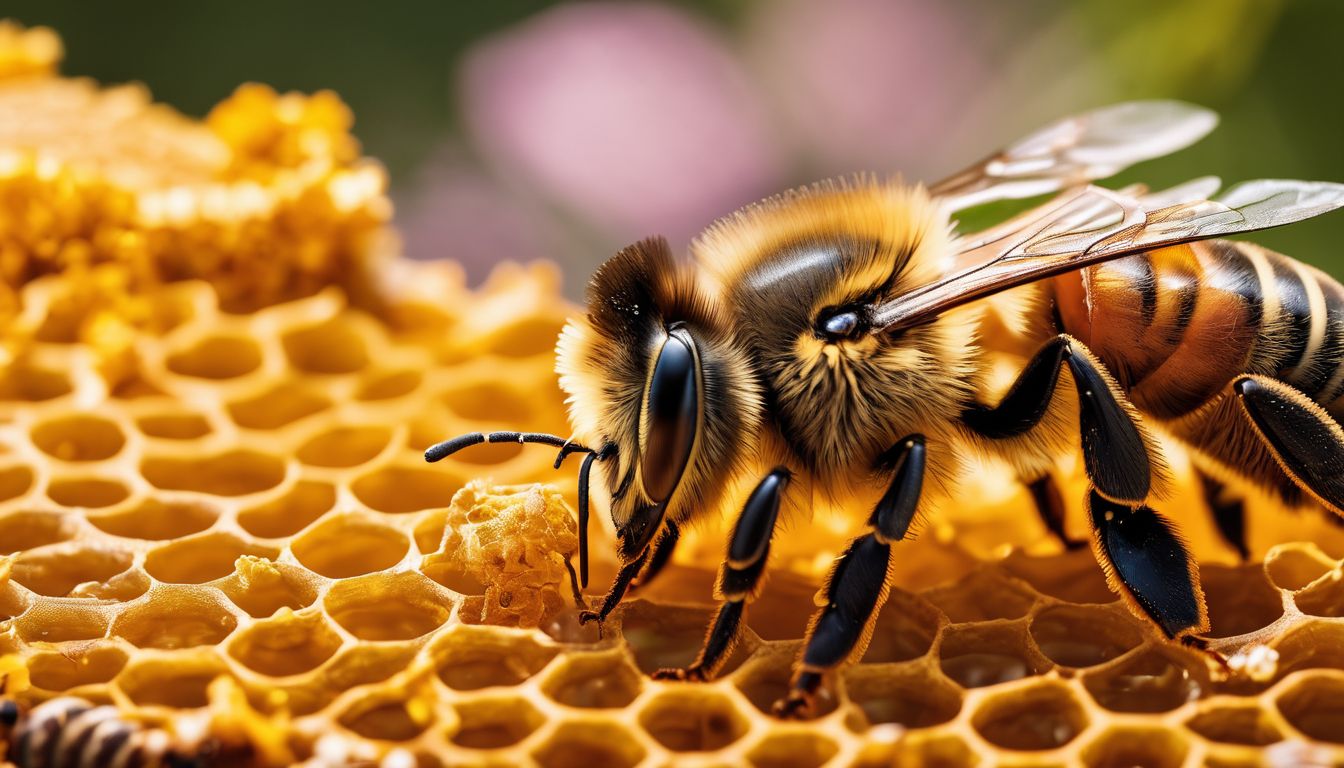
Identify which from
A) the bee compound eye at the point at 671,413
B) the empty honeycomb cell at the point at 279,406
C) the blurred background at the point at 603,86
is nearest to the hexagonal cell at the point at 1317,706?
the bee compound eye at the point at 671,413

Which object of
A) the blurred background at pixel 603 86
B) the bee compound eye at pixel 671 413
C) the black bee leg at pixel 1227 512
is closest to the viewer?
the bee compound eye at pixel 671 413

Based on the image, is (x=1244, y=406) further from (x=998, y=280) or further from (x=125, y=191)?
(x=125, y=191)

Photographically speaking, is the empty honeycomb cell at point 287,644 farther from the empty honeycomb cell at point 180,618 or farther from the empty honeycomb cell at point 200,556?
the empty honeycomb cell at point 200,556

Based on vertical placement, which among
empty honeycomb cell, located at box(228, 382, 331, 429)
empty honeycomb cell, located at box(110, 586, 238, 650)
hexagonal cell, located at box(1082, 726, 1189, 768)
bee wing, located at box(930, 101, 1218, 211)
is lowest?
hexagonal cell, located at box(1082, 726, 1189, 768)

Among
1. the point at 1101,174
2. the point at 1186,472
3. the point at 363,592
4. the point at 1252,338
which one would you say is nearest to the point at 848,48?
the point at 1101,174

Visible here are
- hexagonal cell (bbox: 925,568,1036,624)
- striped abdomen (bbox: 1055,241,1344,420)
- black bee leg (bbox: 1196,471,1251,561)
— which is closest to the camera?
striped abdomen (bbox: 1055,241,1344,420)

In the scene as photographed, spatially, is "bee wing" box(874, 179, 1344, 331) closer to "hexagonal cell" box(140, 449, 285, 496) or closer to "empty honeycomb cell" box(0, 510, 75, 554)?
"hexagonal cell" box(140, 449, 285, 496)

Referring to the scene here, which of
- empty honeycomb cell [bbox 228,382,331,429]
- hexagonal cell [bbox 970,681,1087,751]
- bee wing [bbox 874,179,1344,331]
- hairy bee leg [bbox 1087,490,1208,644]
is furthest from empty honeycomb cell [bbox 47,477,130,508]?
hairy bee leg [bbox 1087,490,1208,644]

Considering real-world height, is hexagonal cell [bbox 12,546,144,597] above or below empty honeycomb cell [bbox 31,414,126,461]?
below
